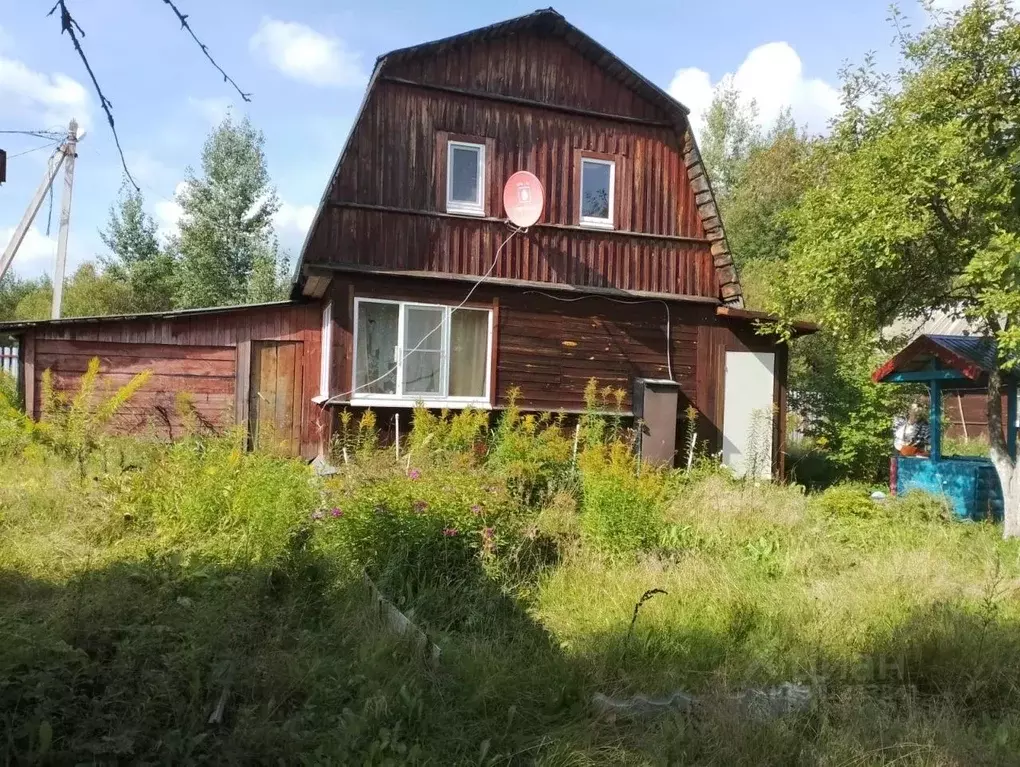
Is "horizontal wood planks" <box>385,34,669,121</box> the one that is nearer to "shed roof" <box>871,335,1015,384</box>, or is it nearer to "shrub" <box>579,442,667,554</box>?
"shed roof" <box>871,335,1015,384</box>

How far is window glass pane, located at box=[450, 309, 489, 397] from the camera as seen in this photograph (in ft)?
35.8

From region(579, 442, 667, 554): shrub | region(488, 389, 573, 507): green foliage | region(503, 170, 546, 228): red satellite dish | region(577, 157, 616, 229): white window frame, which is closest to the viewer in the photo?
region(579, 442, 667, 554): shrub

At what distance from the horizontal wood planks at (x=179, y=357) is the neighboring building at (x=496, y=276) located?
0.03m

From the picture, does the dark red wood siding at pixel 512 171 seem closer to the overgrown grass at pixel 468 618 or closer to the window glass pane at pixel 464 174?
the window glass pane at pixel 464 174

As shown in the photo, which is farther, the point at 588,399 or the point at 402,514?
the point at 588,399

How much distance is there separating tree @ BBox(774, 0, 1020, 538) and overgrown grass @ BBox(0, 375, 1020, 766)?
2782 millimetres

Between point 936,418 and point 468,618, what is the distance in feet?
28.8

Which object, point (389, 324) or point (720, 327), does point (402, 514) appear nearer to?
point (389, 324)

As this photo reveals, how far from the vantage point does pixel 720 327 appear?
12055 mm

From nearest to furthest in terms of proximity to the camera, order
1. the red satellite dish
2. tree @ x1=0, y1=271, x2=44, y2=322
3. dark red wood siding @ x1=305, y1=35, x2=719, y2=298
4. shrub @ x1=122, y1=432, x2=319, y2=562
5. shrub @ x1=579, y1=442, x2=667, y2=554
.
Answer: shrub @ x1=122, y1=432, x2=319, y2=562, shrub @ x1=579, y1=442, x2=667, y2=554, dark red wood siding @ x1=305, y1=35, x2=719, y2=298, the red satellite dish, tree @ x1=0, y1=271, x2=44, y2=322

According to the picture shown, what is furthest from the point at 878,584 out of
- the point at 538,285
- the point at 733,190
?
the point at 733,190

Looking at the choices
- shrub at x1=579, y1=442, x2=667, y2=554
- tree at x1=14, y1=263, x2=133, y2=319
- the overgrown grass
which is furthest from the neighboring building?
tree at x1=14, y1=263, x2=133, y2=319

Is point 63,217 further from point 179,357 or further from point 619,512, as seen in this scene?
point 619,512

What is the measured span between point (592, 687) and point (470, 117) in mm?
8783
